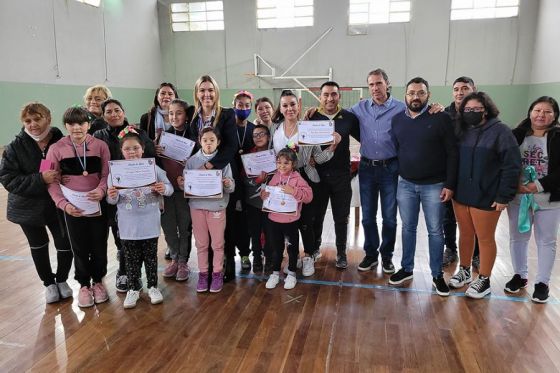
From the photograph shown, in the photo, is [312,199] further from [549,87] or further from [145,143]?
[549,87]

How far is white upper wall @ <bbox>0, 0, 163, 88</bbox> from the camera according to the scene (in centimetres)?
725

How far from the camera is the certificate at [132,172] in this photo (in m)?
2.39

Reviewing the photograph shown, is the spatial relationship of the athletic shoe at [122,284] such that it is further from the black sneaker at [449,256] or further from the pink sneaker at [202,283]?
the black sneaker at [449,256]

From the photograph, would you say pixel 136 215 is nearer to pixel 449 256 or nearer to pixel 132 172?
pixel 132 172

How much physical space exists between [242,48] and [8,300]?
406 inches

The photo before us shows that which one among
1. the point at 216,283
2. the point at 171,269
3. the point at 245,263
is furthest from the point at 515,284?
the point at 171,269

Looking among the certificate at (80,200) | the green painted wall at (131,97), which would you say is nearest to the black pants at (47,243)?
the certificate at (80,200)

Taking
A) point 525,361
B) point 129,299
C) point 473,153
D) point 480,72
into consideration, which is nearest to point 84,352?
point 129,299

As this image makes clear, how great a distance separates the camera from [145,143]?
8.52 feet

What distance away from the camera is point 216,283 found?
2.82 metres

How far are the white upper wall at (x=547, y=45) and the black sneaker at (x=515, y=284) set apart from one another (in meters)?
8.05

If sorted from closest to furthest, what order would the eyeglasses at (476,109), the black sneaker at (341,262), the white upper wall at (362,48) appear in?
the eyeglasses at (476,109)
the black sneaker at (341,262)
the white upper wall at (362,48)

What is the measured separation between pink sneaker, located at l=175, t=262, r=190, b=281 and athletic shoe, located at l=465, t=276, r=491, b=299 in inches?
82.5

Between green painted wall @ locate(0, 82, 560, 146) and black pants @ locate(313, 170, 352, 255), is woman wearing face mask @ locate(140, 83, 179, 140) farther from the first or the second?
green painted wall @ locate(0, 82, 560, 146)
